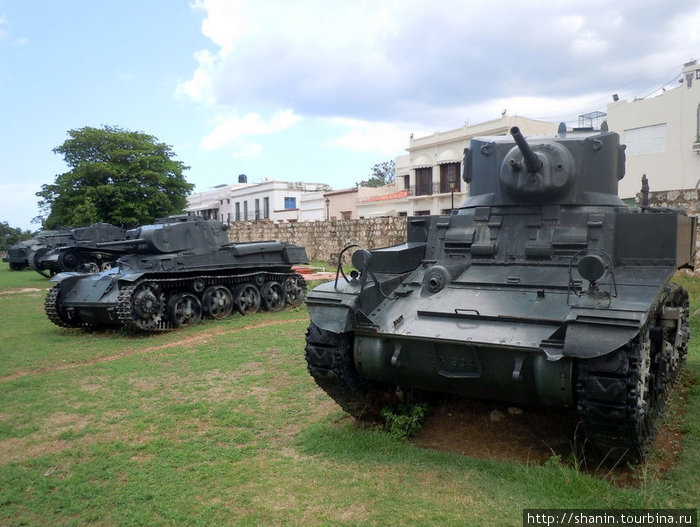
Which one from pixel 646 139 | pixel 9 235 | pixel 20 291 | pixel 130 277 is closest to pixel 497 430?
pixel 130 277

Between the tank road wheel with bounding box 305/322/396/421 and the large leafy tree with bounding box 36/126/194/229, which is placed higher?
the large leafy tree with bounding box 36/126/194/229

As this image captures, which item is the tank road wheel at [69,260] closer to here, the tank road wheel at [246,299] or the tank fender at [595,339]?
the tank road wheel at [246,299]

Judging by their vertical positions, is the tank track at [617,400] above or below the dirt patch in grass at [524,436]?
above

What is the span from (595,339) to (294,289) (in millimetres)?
10760

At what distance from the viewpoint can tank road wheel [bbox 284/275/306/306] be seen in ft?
46.3

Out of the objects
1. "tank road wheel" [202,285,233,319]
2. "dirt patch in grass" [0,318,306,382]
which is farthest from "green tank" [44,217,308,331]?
"dirt patch in grass" [0,318,306,382]

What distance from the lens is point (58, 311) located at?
1124 centimetres

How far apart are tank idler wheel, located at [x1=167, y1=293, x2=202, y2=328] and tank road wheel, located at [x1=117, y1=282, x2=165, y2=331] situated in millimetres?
194

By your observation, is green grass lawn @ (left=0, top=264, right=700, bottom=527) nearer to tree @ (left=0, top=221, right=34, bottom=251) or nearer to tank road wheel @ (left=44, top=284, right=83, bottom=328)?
tank road wheel @ (left=44, top=284, right=83, bottom=328)

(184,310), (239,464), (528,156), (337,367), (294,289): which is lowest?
(239,464)

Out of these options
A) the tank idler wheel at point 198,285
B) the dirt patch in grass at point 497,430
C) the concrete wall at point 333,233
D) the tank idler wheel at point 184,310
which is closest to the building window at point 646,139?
the concrete wall at point 333,233

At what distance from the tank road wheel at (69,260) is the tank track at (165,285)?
10388 mm

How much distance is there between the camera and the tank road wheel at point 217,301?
39.8 ft

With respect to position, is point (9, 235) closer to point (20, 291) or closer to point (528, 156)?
point (20, 291)
